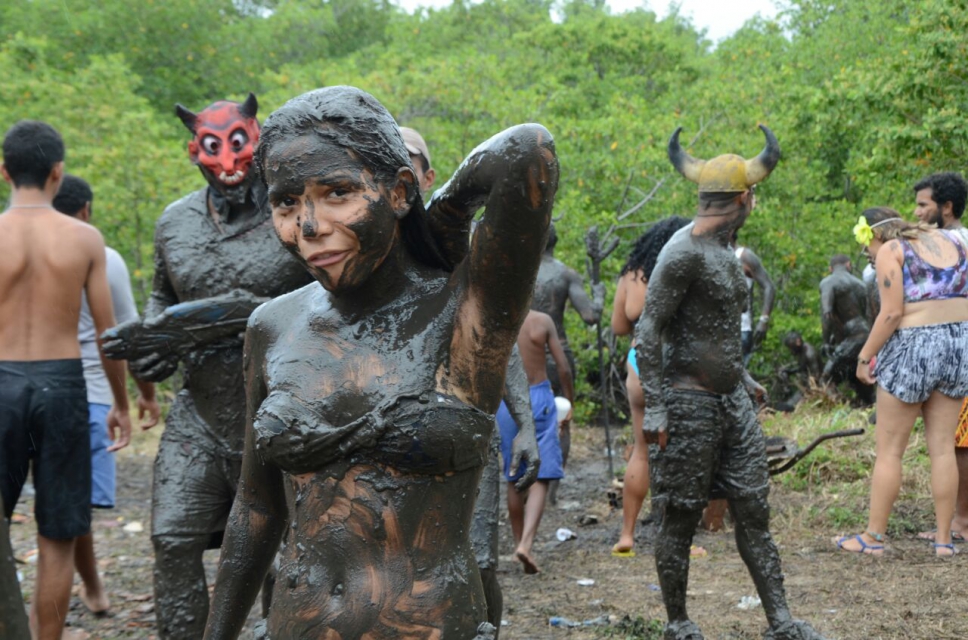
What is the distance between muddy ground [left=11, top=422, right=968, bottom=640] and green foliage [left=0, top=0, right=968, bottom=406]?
439 cm

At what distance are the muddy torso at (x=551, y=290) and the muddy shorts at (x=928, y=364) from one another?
8.54ft

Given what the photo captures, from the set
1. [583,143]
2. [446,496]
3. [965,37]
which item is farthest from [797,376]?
[446,496]

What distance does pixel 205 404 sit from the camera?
4.29 m

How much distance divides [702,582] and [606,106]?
1226cm

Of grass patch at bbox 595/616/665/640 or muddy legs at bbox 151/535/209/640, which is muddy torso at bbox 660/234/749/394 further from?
muddy legs at bbox 151/535/209/640

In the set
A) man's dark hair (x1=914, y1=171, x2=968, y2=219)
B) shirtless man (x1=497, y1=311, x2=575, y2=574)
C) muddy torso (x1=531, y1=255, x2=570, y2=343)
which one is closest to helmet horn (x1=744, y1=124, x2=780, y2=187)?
man's dark hair (x1=914, y1=171, x2=968, y2=219)

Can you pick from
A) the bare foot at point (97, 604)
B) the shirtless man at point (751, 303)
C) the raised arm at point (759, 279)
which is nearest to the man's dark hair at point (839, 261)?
the shirtless man at point (751, 303)

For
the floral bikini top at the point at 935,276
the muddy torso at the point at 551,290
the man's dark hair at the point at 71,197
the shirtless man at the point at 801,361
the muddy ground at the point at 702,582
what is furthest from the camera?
the shirtless man at the point at 801,361

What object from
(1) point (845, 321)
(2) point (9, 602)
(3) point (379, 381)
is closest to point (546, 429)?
(3) point (379, 381)

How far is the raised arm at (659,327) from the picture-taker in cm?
494

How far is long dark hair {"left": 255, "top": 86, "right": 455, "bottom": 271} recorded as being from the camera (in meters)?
2.11

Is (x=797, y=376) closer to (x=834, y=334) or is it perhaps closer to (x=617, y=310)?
(x=834, y=334)

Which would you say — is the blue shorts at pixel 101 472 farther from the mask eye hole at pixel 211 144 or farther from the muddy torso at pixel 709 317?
the muddy torso at pixel 709 317

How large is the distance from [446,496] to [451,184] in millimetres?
626
